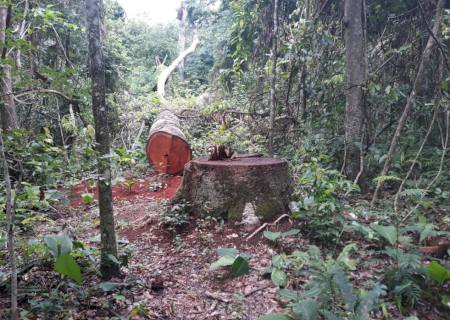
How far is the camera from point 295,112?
7023mm

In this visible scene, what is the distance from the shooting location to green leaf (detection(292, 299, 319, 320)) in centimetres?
212

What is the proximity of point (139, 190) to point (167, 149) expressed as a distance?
1.23 metres

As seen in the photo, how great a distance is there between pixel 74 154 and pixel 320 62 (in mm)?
4602

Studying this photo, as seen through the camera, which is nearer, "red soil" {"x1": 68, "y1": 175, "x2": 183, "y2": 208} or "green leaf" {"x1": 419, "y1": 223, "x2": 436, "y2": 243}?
"green leaf" {"x1": 419, "y1": 223, "x2": 436, "y2": 243}

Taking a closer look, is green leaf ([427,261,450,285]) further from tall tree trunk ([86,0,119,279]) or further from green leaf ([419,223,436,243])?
tall tree trunk ([86,0,119,279])

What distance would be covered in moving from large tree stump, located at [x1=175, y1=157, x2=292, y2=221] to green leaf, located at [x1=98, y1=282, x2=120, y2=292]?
1.49 m

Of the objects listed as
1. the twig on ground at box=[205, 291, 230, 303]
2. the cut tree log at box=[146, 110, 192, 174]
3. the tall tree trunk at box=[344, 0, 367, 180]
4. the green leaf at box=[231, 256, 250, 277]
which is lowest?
the twig on ground at box=[205, 291, 230, 303]

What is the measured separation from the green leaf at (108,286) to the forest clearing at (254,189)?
12 mm

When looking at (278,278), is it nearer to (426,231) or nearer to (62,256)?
(426,231)

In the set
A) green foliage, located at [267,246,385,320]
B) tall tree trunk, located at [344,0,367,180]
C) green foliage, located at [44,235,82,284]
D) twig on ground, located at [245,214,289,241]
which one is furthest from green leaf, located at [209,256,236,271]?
tall tree trunk, located at [344,0,367,180]

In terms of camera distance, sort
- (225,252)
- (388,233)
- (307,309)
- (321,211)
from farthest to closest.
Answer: (321,211)
(388,233)
(225,252)
(307,309)

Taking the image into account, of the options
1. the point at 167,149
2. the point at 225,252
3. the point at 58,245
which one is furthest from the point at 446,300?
the point at 167,149

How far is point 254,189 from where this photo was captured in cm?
392

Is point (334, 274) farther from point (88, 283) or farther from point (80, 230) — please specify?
point (80, 230)
